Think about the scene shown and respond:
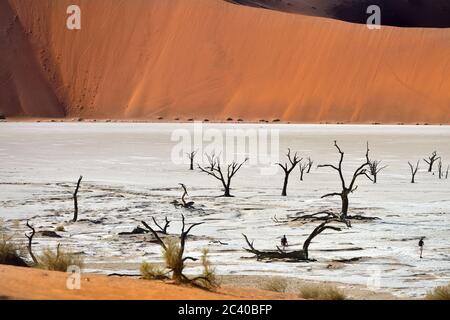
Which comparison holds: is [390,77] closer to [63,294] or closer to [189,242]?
[189,242]

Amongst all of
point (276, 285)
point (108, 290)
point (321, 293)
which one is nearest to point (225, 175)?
point (276, 285)

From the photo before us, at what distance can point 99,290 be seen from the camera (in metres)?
6.36

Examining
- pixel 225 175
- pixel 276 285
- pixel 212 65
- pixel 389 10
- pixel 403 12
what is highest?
pixel 389 10

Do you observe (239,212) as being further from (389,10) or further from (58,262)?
(389,10)

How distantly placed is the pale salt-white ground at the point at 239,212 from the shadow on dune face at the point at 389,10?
67.2 meters

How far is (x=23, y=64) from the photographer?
226ft

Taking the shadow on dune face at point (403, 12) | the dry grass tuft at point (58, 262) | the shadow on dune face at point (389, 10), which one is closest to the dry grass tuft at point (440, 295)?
the dry grass tuft at point (58, 262)

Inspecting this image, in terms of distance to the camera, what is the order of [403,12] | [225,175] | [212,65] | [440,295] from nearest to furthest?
[440,295], [225,175], [212,65], [403,12]

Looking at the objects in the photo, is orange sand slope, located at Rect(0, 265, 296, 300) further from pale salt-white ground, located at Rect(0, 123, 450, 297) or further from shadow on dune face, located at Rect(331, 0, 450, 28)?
shadow on dune face, located at Rect(331, 0, 450, 28)

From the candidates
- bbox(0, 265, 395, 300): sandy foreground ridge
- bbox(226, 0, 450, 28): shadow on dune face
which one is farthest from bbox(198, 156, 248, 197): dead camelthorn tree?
bbox(226, 0, 450, 28): shadow on dune face

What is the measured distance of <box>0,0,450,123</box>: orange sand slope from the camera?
212 ft

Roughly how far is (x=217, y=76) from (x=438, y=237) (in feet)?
190

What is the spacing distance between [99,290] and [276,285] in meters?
2.07

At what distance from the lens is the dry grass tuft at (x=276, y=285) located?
771 cm
